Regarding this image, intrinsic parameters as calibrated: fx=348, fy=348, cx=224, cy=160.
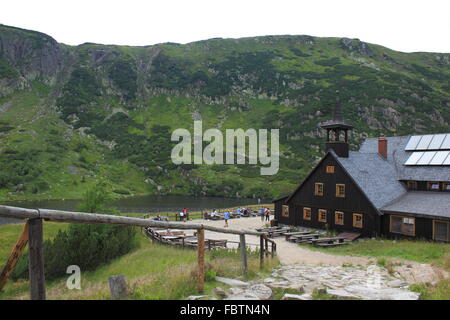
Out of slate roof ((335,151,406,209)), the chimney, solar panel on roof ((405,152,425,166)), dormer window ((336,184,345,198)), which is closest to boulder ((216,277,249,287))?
→ slate roof ((335,151,406,209))

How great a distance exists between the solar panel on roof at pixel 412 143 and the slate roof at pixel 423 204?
643 centimetres

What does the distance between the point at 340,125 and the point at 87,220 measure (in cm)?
3509

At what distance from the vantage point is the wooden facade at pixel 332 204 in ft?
105

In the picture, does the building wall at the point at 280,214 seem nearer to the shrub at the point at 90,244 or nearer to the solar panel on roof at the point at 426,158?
the solar panel on roof at the point at 426,158

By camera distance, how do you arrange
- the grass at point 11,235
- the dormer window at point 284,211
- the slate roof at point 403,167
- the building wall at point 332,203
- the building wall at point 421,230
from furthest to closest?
the dormer window at point 284,211 < the slate roof at point 403,167 < the building wall at point 332,203 < the building wall at point 421,230 < the grass at point 11,235

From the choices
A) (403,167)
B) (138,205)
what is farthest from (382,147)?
(138,205)

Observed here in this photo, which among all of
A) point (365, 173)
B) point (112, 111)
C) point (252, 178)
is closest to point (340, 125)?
point (365, 173)

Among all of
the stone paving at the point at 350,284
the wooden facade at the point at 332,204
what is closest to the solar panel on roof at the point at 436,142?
the wooden facade at the point at 332,204

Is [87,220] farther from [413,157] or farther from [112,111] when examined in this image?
[112,111]

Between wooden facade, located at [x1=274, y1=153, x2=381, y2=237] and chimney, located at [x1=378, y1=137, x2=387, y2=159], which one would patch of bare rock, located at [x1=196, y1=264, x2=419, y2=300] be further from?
chimney, located at [x1=378, y1=137, x2=387, y2=159]

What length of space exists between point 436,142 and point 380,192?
30.4ft

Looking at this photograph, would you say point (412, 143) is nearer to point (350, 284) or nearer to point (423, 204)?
point (423, 204)

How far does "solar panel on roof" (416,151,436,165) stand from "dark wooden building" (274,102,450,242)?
2.8 inches
